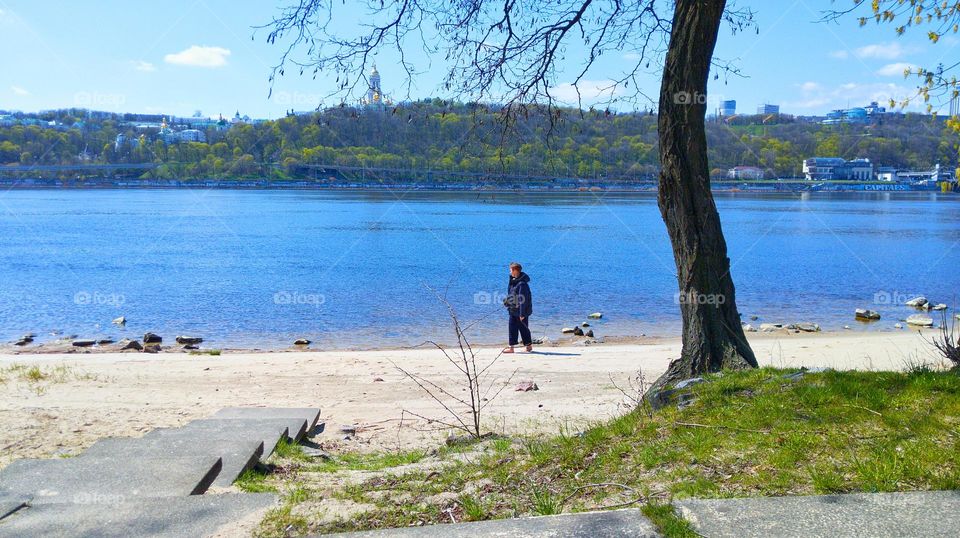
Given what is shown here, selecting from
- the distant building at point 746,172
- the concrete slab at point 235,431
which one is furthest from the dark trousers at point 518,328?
the distant building at point 746,172

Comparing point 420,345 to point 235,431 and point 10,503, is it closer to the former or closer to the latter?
point 235,431

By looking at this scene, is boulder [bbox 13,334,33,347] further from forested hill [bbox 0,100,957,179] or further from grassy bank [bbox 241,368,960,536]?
forested hill [bbox 0,100,957,179]

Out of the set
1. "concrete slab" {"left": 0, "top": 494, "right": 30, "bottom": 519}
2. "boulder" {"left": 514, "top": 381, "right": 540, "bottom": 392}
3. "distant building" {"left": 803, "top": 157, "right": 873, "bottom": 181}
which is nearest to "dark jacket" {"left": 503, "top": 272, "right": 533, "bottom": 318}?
"boulder" {"left": 514, "top": 381, "right": 540, "bottom": 392}

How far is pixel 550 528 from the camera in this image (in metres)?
3.60

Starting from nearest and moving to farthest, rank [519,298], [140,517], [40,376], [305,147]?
[140,517], [40,376], [519,298], [305,147]

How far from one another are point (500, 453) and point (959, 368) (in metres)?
3.95

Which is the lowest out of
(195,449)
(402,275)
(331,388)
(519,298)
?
(402,275)

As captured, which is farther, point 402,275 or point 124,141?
point 124,141

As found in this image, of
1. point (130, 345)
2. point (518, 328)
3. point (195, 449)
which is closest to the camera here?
point (195, 449)

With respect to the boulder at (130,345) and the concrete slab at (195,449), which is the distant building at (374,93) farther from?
the boulder at (130,345)

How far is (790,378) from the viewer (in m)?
6.41

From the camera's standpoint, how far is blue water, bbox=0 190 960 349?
24266mm

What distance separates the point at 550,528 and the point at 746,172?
429 ft

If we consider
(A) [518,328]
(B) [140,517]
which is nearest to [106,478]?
(B) [140,517]
